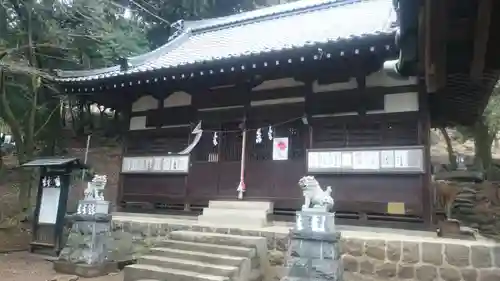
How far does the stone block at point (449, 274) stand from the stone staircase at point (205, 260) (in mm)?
2706

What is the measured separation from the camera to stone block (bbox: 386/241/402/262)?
229 inches

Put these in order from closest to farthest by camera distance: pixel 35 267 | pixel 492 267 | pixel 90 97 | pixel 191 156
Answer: pixel 492 267 < pixel 35 267 < pixel 191 156 < pixel 90 97

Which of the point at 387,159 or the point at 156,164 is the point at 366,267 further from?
the point at 156,164

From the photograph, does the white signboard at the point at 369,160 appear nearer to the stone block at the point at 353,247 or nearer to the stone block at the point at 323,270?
the stone block at the point at 353,247

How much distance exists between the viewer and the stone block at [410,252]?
18.8ft

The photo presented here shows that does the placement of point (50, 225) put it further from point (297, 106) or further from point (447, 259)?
point (447, 259)

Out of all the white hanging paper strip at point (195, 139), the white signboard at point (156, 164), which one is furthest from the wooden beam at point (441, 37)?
the white signboard at point (156, 164)

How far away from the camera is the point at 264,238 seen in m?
6.53

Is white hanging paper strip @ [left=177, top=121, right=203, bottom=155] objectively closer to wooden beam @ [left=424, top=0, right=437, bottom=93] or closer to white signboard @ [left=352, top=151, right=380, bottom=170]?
white signboard @ [left=352, top=151, right=380, bottom=170]

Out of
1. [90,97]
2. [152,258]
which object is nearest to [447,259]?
[152,258]

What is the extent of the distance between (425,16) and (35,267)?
7937 millimetres

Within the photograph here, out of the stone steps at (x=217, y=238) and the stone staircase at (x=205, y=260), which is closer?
the stone staircase at (x=205, y=260)

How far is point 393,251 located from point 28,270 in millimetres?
6611

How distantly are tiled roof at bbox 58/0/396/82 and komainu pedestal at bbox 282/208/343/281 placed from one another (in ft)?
12.2
